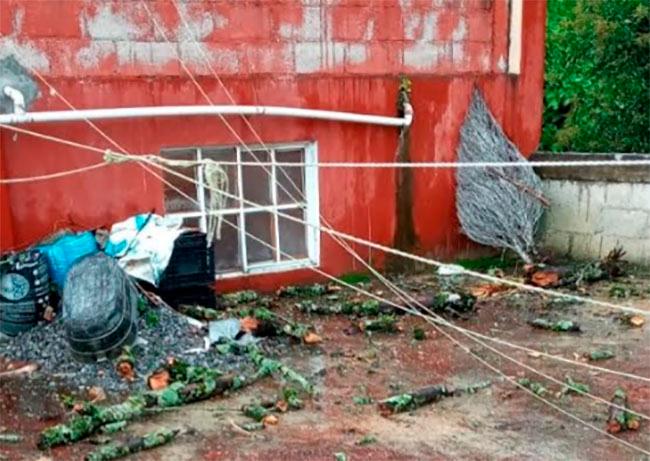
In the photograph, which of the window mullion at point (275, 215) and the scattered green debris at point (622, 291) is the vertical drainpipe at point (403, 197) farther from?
the scattered green debris at point (622, 291)

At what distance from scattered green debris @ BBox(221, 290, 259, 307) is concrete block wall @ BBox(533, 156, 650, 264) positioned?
11.2ft

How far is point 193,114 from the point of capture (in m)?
6.49

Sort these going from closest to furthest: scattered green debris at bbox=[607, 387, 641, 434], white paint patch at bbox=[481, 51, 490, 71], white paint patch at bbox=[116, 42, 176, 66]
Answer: scattered green debris at bbox=[607, 387, 641, 434] < white paint patch at bbox=[116, 42, 176, 66] < white paint patch at bbox=[481, 51, 490, 71]

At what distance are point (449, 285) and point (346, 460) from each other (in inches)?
149

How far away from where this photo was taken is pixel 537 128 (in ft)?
27.8

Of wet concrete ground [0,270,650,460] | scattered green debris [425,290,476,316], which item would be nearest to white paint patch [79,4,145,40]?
wet concrete ground [0,270,650,460]

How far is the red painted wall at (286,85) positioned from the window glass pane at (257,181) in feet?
0.78

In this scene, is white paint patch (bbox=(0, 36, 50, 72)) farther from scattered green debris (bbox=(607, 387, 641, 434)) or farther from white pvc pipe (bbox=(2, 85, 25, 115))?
scattered green debris (bbox=(607, 387, 641, 434))

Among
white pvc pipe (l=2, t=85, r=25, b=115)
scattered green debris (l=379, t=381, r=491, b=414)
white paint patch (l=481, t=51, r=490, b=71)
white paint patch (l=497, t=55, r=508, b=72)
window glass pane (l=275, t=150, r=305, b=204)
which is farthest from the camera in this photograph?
white paint patch (l=497, t=55, r=508, b=72)

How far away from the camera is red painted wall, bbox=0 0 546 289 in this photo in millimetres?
6070

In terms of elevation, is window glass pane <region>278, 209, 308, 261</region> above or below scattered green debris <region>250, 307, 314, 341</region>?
above

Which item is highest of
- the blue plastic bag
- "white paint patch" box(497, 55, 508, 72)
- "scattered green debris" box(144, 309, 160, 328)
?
"white paint patch" box(497, 55, 508, 72)

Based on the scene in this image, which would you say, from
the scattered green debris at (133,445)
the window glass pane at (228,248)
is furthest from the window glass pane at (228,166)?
the scattered green debris at (133,445)

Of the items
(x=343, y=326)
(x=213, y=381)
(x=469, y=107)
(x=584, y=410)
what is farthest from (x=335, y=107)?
(x=584, y=410)
